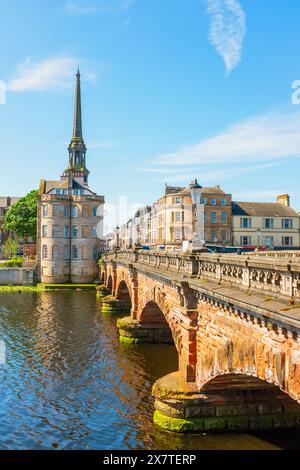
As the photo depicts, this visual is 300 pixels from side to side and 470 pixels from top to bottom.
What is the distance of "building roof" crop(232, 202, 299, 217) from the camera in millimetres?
68438

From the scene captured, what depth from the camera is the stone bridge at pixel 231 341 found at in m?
10.5

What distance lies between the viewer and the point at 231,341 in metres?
13.7

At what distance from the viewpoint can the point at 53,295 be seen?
203 feet

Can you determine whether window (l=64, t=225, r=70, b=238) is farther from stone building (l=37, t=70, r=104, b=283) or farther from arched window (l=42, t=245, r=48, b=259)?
arched window (l=42, t=245, r=48, b=259)

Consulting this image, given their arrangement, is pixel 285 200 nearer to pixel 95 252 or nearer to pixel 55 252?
pixel 95 252

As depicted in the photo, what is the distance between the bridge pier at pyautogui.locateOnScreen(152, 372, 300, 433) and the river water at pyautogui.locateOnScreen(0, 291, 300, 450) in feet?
1.38

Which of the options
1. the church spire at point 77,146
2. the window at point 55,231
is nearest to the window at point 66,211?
the window at point 55,231

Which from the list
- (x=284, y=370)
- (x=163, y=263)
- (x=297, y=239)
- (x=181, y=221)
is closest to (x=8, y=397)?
(x=163, y=263)

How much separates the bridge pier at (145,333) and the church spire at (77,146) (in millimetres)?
77476

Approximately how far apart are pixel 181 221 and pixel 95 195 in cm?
1675

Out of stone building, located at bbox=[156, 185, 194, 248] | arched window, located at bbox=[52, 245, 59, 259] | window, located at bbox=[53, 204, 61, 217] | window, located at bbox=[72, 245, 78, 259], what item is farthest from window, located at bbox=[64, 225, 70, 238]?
stone building, located at bbox=[156, 185, 194, 248]

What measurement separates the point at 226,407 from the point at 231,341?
5207 mm
